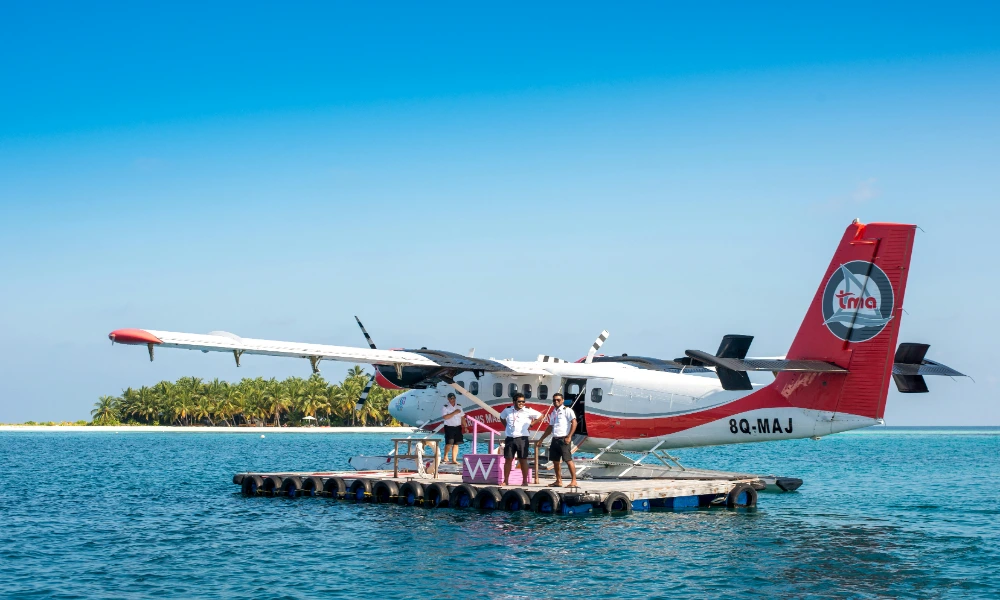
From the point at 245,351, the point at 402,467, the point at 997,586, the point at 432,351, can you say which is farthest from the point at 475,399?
the point at 997,586

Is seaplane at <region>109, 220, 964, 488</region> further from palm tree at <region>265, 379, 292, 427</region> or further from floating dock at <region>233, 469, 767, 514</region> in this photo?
palm tree at <region>265, 379, 292, 427</region>

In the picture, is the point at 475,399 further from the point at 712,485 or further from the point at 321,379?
the point at 321,379

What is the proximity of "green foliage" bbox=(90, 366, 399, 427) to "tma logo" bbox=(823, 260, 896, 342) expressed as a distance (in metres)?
103

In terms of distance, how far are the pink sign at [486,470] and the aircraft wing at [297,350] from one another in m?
2.47

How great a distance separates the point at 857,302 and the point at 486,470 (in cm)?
954

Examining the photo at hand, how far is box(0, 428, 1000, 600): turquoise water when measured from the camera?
14.4 metres

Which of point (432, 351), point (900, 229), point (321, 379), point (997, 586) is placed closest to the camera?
point (997, 586)

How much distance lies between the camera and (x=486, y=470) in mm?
23297

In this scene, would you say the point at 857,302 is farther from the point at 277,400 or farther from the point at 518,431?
the point at 277,400

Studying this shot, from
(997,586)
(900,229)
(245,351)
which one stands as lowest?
(997,586)

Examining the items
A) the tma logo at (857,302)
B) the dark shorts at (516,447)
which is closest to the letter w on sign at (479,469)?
the dark shorts at (516,447)

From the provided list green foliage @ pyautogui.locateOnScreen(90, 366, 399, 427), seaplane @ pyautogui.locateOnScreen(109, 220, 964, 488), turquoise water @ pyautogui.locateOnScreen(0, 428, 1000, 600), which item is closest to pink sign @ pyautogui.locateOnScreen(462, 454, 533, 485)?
turquoise water @ pyautogui.locateOnScreen(0, 428, 1000, 600)

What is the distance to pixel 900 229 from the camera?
1978cm

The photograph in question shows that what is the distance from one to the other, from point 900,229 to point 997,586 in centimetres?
781
